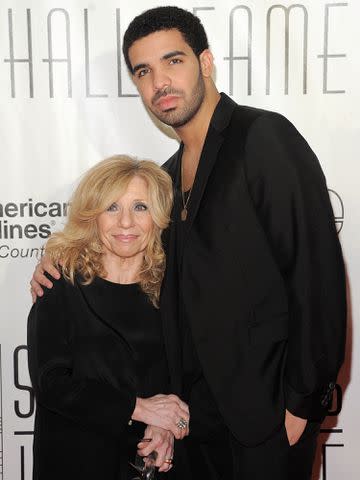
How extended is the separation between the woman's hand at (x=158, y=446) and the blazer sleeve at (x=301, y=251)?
0.41m

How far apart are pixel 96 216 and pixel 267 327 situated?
0.68 metres

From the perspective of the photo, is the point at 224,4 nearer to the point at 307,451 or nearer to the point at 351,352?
the point at 351,352

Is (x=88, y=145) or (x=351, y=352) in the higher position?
(x=88, y=145)

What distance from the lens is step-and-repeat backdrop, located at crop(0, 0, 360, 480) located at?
2748mm

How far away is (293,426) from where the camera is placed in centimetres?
193

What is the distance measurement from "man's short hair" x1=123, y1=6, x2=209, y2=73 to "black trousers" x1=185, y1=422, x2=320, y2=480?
131 centimetres

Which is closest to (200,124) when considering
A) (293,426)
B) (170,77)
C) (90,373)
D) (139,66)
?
(170,77)

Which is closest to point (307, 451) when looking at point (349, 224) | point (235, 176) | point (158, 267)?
point (158, 267)

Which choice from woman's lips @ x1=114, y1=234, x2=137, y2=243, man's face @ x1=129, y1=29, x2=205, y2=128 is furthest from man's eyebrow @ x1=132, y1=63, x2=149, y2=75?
woman's lips @ x1=114, y1=234, x2=137, y2=243

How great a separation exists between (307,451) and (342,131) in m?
1.41

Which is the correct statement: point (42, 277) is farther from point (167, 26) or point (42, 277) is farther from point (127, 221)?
point (167, 26)

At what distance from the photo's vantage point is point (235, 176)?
74.9 inches

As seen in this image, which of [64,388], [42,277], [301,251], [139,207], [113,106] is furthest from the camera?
[113,106]

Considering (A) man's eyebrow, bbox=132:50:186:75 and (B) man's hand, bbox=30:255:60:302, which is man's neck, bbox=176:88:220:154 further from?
(B) man's hand, bbox=30:255:60:302
